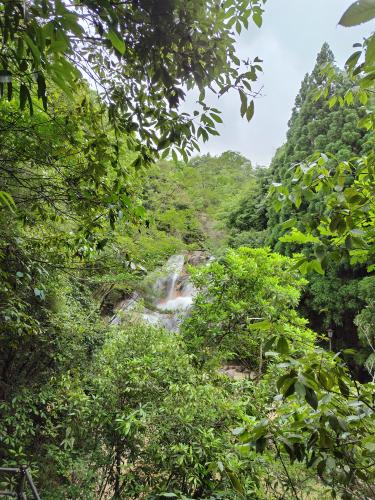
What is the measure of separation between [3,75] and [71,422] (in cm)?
334

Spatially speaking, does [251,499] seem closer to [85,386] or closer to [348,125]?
[85,386]

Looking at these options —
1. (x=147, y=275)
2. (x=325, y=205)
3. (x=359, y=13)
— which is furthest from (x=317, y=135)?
(x=359, y=13)

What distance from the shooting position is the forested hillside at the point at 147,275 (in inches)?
47.7

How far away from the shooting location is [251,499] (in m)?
2.56

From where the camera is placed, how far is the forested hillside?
47.7 inches

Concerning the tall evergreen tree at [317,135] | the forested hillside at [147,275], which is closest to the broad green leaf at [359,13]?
the forested hillside at [147,275]

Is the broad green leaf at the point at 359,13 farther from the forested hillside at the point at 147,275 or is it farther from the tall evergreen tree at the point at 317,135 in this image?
the tall evergreen tree at the point at 317,135

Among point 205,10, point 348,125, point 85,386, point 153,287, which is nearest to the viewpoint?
point 205,10

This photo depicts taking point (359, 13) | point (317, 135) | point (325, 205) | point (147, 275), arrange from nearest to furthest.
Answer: point (359, 13) < point (325, 205) < point (147, 275) < point (317, 135)

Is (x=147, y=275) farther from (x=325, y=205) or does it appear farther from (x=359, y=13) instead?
(x=359, y=13)

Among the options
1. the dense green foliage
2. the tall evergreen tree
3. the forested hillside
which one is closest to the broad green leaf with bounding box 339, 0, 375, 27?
the forested hillside

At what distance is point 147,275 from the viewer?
298 centimetres

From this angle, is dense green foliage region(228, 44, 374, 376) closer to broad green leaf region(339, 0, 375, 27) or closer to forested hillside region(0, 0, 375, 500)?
forested hillside region(0, 0, 375, 500)

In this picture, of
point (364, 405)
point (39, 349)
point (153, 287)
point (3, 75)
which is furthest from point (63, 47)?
point (153, 287)
